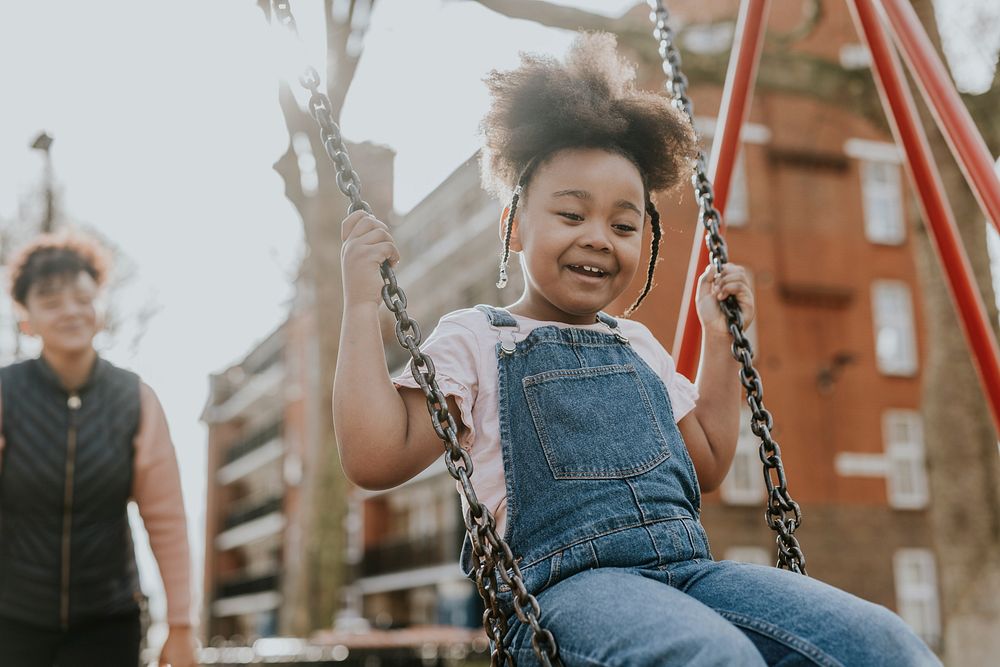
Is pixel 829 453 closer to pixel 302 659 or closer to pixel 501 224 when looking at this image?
pixel 302 659

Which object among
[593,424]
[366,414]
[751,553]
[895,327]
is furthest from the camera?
[895,327]

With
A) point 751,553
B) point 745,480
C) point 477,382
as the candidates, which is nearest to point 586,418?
point 477,382

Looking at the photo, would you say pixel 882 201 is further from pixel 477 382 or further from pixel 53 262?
pixel 477 382

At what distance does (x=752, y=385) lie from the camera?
2.05 metres

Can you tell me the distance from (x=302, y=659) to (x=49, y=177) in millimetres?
5674

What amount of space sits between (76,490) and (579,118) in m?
1.50

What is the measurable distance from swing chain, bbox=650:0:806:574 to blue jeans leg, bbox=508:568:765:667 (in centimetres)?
40

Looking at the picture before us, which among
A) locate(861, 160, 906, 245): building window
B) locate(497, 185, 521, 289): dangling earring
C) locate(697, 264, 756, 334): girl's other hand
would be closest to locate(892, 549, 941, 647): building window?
locate(861, 160, 906, 245): building window

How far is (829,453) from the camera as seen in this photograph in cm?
1903

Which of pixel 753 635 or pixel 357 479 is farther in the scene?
pixel 357 479

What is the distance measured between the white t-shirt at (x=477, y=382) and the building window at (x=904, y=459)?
62.9 feet

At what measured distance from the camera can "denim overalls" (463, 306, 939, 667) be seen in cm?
143

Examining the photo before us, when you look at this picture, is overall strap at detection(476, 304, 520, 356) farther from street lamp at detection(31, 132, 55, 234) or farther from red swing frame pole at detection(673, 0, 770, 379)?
street lamp at detection(31, 132, 55, 234)

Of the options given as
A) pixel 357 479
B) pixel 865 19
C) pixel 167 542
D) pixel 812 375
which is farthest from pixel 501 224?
pixel 812 375
